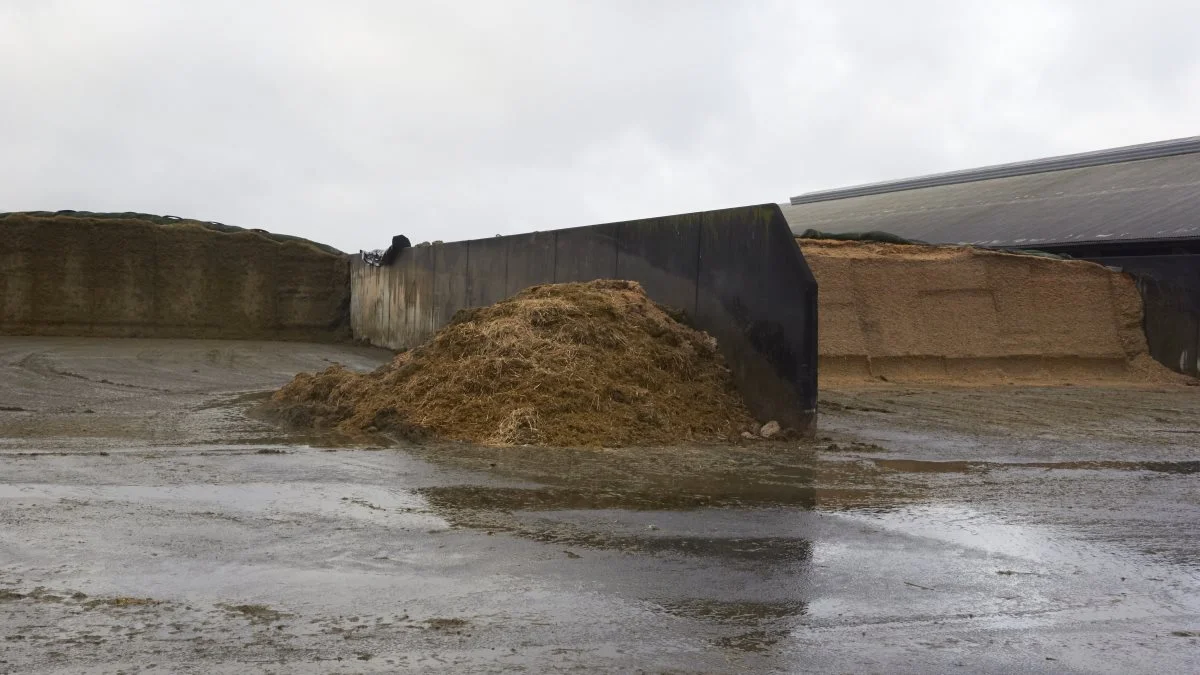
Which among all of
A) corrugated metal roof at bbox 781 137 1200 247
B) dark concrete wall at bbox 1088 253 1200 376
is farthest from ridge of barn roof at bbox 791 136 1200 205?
dark concrete wall at bbox 1088 253 1200 376

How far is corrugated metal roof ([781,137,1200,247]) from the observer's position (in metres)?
22.6

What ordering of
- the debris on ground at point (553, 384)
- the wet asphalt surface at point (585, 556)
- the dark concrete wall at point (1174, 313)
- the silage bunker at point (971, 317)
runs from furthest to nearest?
the dark concrete wall at point (1174, 313) → the silage bunker at point (971, 317) → the debris on ground at point (553, 384) → the wet asphalt surface at point (585, 556)

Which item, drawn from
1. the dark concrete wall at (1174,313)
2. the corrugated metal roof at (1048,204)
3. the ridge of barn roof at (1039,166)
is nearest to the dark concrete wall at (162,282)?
the corrugated metal roof at (1048,204)

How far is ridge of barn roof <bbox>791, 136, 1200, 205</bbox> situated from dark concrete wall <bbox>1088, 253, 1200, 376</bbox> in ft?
42.9

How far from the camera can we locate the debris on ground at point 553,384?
347 inches

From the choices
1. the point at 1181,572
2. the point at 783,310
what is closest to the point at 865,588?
the point at 1181,572

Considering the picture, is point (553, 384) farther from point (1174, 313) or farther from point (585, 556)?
point (1174, 313)

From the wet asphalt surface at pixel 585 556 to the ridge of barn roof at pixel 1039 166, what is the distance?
2513 cm

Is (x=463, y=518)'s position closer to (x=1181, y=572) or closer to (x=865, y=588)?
(x=865, y=588)

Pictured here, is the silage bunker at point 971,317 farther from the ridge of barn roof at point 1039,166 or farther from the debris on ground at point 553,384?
the ridge of barn roof at point 1039,166

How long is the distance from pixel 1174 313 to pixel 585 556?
1716 centimetres

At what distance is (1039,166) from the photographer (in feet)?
111

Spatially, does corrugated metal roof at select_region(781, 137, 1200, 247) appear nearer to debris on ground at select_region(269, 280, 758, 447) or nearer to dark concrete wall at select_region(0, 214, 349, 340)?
debris on ground at select_region(269, 280, 758, 447)

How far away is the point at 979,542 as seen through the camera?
206 inches
